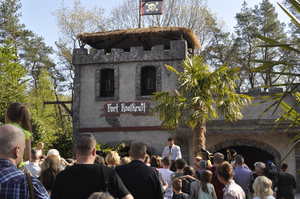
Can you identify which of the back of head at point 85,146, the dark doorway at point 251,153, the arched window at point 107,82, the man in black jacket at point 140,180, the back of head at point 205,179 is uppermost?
the arched window at point 107,82

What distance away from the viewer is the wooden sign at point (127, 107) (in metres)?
21.2

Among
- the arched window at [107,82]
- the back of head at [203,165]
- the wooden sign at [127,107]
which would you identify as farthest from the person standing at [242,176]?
the arched window at [107,82]

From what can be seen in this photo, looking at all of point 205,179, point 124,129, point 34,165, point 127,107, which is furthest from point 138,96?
point 205,179

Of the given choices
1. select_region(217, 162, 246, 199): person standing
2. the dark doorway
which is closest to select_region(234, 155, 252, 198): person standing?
select_region(217, 162, 246, 199): person standing

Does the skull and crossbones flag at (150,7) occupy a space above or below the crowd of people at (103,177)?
above

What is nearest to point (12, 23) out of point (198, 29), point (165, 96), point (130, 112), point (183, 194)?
point (198, 29)

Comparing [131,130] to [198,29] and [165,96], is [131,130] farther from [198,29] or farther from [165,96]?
[198,29]

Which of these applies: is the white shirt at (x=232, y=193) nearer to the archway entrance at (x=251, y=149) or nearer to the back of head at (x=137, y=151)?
the back of head at (x=137, y=151)

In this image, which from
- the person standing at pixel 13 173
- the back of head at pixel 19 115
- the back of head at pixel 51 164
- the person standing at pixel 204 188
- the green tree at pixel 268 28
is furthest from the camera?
the green tree at pixel 268 28

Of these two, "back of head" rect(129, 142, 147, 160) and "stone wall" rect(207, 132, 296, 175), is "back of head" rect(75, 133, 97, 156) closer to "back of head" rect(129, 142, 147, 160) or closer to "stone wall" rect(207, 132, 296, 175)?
"back of head" rect(129, 142, 147, 160)

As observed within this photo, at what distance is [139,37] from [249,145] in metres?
8.14

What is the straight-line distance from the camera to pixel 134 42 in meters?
23.3

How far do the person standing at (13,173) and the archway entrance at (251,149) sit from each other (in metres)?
17.7

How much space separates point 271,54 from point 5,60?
19032 millimetres
